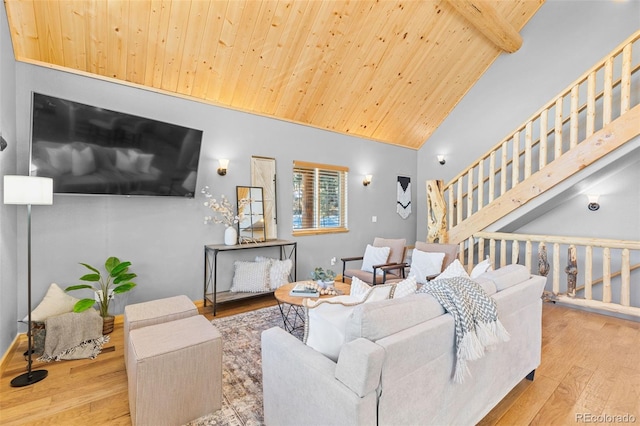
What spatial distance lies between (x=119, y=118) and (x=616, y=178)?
648 centimetres

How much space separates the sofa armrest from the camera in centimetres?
118

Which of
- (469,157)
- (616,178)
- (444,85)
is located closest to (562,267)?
(616,178)

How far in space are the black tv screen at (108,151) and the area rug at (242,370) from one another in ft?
5.47

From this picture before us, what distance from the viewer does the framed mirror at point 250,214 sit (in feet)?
13.6

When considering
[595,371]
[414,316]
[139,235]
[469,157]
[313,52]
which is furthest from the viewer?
[469,157]

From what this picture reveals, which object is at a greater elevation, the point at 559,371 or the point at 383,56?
the point at 383,56

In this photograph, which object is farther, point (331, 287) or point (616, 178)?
point (616, 178)

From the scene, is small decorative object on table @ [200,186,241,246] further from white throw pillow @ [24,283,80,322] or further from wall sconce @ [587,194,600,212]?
wall sconce @ [587,194,600,212]

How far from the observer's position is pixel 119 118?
119 inches

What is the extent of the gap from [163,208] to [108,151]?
34.1 inches

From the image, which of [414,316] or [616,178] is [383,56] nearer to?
[616,178]

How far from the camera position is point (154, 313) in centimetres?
233

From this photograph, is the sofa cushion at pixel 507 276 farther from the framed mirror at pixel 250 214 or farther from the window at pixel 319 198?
the window at pixel 319 198

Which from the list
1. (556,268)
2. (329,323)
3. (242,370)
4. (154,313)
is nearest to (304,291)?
(242,370)
